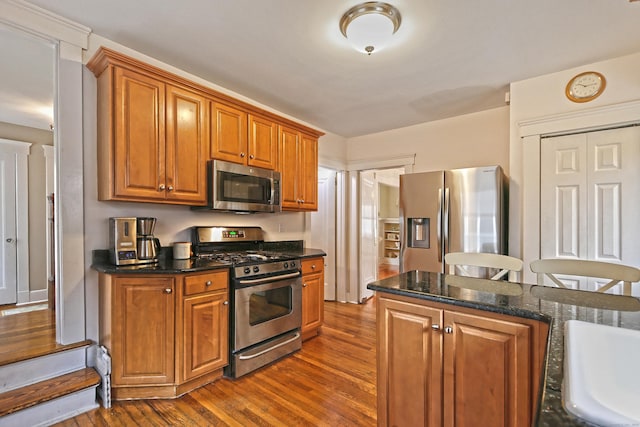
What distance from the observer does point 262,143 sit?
3059 mm

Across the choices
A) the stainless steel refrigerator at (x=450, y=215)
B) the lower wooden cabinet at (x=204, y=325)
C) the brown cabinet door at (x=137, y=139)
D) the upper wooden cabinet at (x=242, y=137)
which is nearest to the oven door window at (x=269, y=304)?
the lower wooden cabinet at (x=204, y=325)

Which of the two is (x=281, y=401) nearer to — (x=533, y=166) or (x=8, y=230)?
(x=533, y=166)

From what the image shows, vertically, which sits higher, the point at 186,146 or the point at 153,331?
the point at 186,146

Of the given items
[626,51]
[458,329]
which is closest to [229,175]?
[458,329]

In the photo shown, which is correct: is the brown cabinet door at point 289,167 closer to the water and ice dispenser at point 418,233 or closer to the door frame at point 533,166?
the water and ice dispenser at point 418,233

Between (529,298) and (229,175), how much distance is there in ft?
7.59

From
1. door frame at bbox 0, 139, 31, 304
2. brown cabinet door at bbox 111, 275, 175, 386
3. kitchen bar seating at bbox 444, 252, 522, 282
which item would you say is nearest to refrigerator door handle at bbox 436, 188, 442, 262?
kitchen bar seating at bbox 444, 252, 522, 282

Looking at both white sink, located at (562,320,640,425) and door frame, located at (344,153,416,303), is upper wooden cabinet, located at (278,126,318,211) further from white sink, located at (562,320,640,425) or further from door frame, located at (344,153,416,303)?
white sink, located at (562,320,640,425)

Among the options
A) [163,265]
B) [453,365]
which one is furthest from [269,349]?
[453,365]

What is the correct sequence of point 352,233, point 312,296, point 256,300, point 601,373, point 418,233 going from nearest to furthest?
point 601,373 → point 256,300 → point 312,296 → point 418,233 → point 352,233

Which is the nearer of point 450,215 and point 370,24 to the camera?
point 370,24

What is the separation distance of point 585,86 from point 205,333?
3.60 metres

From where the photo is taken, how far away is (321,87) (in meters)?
2.99

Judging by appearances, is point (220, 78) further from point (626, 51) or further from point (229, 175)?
point (626, 51)
